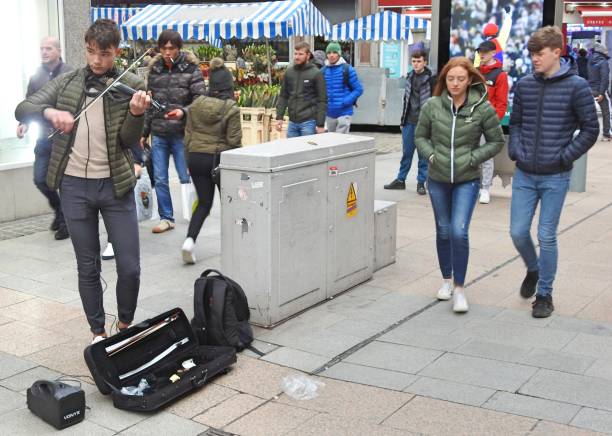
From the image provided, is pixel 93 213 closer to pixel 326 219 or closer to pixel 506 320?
pixel 326 219

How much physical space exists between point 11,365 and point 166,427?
1294 millimetres

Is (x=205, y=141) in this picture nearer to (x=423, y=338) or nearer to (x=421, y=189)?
(x=423, y=338)

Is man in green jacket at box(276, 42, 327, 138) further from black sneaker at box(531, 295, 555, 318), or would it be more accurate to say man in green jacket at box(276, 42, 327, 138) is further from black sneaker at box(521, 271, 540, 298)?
black sneaker at box(531, 295, 555, 318)

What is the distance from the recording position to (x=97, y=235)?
15.9 feet

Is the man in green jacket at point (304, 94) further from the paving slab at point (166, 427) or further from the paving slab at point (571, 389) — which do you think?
the paving slab at point (166, 427)

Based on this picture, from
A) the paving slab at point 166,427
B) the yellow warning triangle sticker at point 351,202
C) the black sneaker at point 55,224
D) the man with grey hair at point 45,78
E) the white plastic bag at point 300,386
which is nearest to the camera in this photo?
the paving slab at point 166,427

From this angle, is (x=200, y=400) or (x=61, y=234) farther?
(x=61, y=234)

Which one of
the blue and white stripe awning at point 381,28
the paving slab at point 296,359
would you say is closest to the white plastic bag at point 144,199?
the paving slab at point 296,359

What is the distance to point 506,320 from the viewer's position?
18.7ft

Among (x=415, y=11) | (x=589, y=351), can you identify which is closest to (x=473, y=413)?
Result: (x=589, y=351)

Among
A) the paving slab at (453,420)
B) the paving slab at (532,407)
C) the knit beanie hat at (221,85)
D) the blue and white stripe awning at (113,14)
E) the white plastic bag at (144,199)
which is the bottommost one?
the paving slab at (453,420)

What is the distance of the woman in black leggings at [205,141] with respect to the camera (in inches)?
271

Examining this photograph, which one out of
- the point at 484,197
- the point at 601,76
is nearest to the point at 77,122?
the point at 484,197

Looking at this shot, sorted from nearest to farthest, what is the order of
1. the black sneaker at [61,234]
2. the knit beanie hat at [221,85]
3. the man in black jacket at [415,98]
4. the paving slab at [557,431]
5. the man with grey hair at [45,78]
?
the paving slab at [557,431]
the knit beanie hat at [221,85]
the man with grey hair at [45,78]
the black sneaker at [61,234]
the man in black jacket at [415,98]
